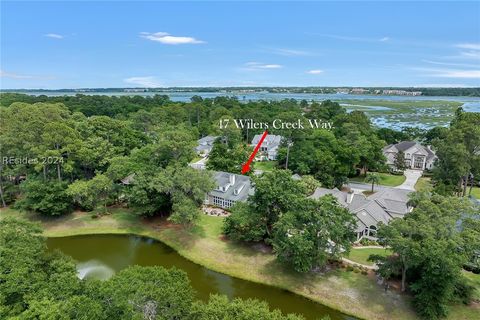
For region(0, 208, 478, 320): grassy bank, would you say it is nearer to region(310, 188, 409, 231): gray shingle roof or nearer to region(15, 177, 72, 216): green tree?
region(15, 177, 72, 216): green tree

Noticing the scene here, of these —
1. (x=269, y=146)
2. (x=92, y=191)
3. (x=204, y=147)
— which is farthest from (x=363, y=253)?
(x=204, y=147)

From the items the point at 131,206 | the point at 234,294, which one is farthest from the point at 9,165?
the point at 234,294

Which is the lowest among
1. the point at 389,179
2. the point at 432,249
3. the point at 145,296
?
the point at 389,179

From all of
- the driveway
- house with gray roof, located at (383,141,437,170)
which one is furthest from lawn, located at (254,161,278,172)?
the driveway

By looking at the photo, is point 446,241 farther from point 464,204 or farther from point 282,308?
point 282,308

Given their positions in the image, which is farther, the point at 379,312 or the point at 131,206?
the point at 131,206

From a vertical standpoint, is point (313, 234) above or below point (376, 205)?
above

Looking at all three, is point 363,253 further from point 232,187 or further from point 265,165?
point 265,165
